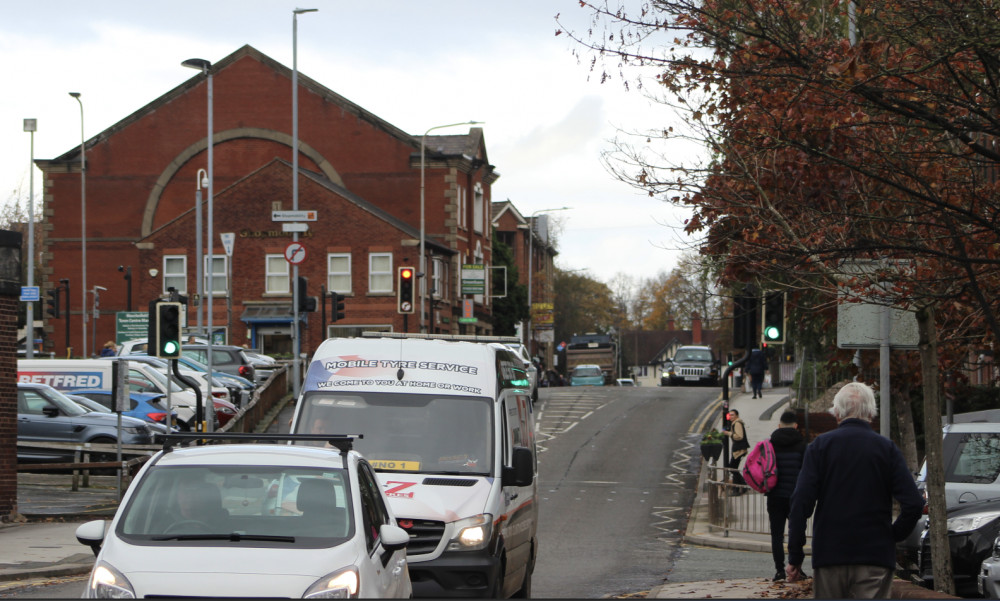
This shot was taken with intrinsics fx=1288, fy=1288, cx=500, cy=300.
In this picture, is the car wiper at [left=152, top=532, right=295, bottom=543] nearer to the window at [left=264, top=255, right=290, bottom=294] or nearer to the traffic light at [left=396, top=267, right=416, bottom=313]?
the traffic light at [left=396, top=267, right=416, bottom=313]

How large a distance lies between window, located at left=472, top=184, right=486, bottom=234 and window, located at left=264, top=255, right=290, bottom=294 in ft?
42.5

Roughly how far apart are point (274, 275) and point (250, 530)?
53.9 m

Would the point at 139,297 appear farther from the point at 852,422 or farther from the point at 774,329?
the point at 852,422

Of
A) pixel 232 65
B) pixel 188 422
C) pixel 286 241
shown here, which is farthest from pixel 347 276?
pixel 188 422

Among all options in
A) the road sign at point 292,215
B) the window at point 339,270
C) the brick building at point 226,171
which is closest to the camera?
the road sign at point 292,215

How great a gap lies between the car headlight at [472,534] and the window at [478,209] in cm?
5980

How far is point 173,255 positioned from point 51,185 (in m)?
10.7

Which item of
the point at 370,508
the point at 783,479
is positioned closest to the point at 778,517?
the point at 783,479

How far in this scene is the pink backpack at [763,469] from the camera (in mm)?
13406

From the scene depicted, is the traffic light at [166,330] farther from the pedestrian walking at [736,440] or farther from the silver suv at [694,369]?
the silver suv at [694,369]

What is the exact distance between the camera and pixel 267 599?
21.5 ft

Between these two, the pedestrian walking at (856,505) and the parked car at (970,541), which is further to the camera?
the parked car at (970,541)

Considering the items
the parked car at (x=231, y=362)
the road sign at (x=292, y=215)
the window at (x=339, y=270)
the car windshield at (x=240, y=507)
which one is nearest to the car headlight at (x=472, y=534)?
the car windshield at (x=240, y=507)

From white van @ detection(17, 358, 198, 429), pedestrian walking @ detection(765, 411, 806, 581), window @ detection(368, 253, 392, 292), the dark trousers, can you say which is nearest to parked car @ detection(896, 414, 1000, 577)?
pedestrian walking @ detection(765, 411, 806, 581)
